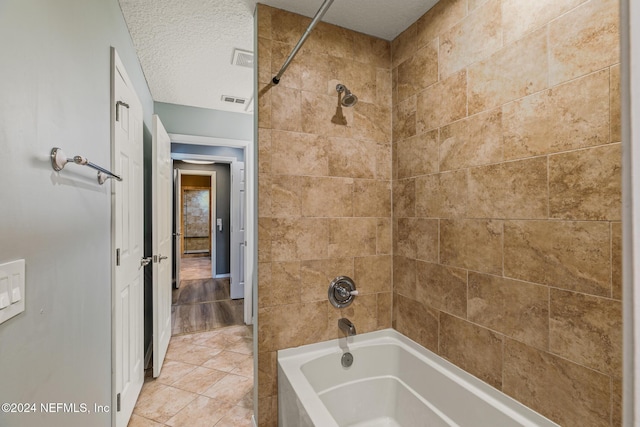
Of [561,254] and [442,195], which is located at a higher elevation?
[442,195]

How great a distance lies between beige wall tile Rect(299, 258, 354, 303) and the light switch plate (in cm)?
117

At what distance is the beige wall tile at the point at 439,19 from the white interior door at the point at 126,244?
1.72 metres

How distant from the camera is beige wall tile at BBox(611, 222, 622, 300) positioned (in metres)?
0.93

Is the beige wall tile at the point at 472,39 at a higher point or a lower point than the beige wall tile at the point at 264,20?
lower

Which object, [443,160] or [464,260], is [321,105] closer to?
[443,160]

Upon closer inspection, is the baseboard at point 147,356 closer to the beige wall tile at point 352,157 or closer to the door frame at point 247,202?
the door frame at point 247,202

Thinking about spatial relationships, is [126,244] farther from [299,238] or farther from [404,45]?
Answer: [404,45]

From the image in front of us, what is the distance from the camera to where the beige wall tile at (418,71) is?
5.38 feet

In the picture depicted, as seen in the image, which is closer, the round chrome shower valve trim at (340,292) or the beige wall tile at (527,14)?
the beige wall tile at (527,14)

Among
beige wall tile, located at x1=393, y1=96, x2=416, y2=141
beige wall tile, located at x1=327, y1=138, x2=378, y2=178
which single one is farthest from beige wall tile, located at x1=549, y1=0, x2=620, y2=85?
beige wall tile, located at x1=327, y1=138, x2=378, y2=178

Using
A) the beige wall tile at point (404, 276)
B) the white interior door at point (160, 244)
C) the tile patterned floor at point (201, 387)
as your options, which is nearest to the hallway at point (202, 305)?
the tile patterned floor at point (201, 387)

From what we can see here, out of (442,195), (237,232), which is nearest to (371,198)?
(442,195)

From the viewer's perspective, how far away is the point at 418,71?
68.6 inches

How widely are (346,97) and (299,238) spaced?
33.7 inches
